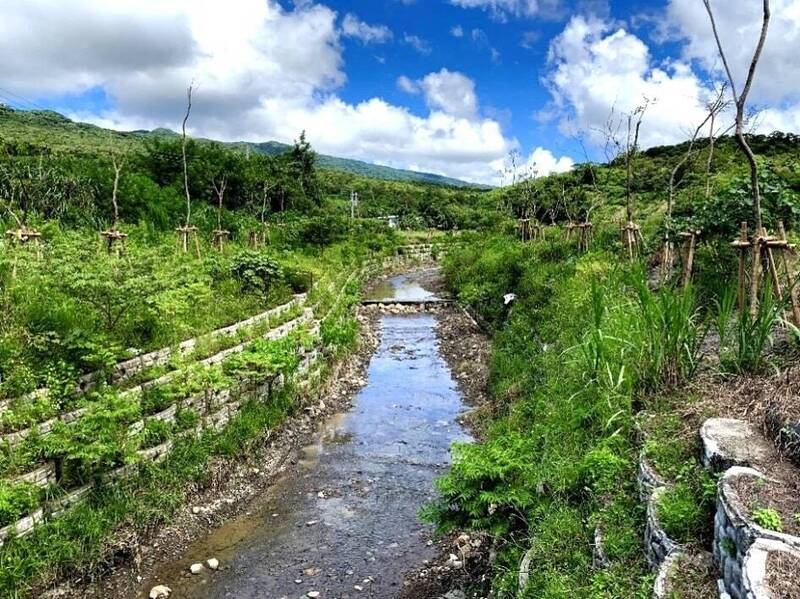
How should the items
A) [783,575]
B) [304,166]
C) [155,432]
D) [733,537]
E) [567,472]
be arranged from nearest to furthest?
[783,575]
[733,537]
[567,472]
[155,432]
[304,166]

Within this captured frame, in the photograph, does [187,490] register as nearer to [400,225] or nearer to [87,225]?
[87,225]

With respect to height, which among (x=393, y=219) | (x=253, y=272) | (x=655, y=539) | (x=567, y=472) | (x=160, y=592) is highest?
(x=393, y=219)

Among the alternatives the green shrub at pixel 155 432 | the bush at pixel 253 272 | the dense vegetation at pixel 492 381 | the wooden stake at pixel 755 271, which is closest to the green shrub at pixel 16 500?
the dense vegetation at pixel 492 381

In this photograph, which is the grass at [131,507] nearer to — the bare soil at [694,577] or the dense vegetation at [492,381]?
the dense vegetation at [492,381]

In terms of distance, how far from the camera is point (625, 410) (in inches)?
251

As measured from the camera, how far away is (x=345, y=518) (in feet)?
26.8

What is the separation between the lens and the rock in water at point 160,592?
21.1 feet

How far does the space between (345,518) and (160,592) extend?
8.09 feet

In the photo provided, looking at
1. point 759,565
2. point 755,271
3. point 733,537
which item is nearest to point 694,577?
point 733,537

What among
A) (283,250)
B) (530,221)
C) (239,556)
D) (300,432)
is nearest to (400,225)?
(530,221)

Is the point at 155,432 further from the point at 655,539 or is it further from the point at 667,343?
the point at 667,343

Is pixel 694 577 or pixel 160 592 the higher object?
pixel 694 577

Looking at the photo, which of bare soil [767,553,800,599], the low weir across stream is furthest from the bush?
bare soil [767,553,800,599]

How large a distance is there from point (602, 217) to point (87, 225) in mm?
18093
